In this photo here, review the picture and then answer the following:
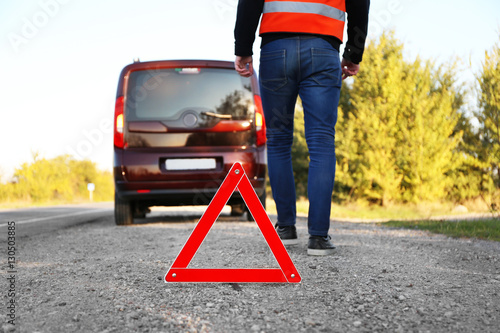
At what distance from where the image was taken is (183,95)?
551cm

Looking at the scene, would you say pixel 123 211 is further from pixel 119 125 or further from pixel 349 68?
pixel 349 68

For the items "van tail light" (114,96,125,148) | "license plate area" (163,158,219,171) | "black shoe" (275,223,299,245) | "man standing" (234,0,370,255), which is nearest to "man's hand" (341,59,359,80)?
"man standing" (234,0,370,255)

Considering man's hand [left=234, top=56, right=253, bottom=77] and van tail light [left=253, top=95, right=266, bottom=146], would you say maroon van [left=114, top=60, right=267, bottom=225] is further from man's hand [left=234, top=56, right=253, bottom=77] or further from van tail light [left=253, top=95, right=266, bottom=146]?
man's hand [left=234, top=56, right=253, bottom=77]

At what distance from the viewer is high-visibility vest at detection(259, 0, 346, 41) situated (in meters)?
3.07

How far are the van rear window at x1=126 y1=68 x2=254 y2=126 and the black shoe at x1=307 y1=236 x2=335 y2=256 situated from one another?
9.21 ft

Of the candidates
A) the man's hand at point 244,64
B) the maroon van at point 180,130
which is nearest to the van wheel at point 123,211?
the maroon van at point 180,130

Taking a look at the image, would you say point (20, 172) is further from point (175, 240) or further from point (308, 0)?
point (308, 0)

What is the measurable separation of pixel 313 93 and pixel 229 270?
1.39 m

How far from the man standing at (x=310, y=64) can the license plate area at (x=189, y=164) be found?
7.69 ft

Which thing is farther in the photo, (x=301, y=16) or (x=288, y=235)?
(x=288, y=235)

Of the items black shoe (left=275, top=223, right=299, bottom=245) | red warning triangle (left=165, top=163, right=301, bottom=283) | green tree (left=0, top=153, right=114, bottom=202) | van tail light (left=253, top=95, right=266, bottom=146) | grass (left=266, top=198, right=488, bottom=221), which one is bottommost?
green tree (left=0, top=153, right=114, bottom=202)

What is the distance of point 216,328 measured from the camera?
1.66m

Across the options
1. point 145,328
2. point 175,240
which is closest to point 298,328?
point 145,328

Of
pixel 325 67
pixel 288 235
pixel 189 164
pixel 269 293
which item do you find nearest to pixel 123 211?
pixel 189 164
